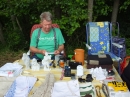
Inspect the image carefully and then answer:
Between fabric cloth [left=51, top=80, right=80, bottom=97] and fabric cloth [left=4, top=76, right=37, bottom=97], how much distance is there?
246 millimetres

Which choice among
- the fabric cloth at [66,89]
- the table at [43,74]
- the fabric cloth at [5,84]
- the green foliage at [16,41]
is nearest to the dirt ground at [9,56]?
the green foliage at [16,41]

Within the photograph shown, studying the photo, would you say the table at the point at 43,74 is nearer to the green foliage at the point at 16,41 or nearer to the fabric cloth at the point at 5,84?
the fabric cloth at the point at 5,84

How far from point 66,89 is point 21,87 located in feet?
1.40

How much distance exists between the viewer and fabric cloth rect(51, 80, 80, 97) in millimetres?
1752

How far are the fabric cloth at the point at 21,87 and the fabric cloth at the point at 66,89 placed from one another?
25 cm

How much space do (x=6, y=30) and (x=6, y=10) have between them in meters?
1.62

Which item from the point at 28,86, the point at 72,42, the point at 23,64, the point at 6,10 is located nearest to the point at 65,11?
the point at 72,42

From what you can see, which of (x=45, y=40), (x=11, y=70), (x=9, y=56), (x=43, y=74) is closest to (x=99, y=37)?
(x=45, y=40)

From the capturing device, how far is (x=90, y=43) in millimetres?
4152

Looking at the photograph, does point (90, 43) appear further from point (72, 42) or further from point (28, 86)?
point (28, 86)

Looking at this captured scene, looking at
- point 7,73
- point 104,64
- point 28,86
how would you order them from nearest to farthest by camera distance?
point 28,86, point 7,73, point 104,64

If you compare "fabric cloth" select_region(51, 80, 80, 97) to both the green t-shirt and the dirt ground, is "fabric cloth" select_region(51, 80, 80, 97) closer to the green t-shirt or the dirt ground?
the green t-shirt

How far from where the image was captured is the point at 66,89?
184 centimetres

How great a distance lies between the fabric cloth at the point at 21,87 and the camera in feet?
5.90
